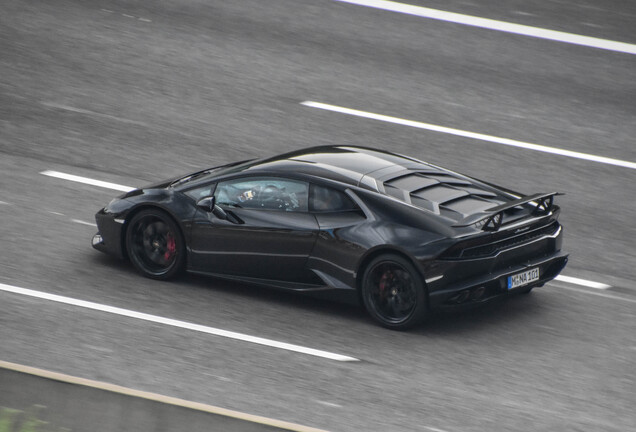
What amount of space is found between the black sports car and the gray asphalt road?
32 centimetres

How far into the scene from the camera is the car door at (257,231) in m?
9.42

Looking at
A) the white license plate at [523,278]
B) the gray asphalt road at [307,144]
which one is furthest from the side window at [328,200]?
the white license plate at [523,278]

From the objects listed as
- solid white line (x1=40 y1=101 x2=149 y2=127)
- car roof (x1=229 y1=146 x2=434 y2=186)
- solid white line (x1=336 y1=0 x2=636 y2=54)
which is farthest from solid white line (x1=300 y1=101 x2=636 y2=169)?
car roof (x1=229 y1=146 x2=434 y2=186)

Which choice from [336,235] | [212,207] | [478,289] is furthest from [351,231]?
[212,207]

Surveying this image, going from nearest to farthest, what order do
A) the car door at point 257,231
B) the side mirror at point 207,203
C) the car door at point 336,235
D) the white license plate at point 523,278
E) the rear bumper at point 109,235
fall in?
the white license plate at point 523,278 < the car door at point 336,235 < the car door at point 257,231 < the side mirror at point 207,203 < the rear bumper at point 109,235

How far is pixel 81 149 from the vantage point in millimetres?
13422

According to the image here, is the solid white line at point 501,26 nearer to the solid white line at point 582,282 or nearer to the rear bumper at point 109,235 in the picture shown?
the solid white line at point 582,282

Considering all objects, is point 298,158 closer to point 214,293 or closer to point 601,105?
point 214,293

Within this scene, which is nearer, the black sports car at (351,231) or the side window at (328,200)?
the black sports car at (351,231)

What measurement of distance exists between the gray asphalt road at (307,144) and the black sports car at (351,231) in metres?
0.32

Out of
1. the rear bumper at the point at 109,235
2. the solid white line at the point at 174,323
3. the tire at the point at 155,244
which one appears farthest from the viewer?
the rear bumper at the point at 109,235

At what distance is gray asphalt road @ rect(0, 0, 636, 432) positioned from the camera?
7.97 metres

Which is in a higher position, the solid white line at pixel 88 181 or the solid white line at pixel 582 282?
the solid white line at pixel 88 181

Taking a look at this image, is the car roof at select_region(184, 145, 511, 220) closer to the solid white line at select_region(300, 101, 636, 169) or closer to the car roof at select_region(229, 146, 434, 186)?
the car roof at select_region(229, 146, 434, 186)
